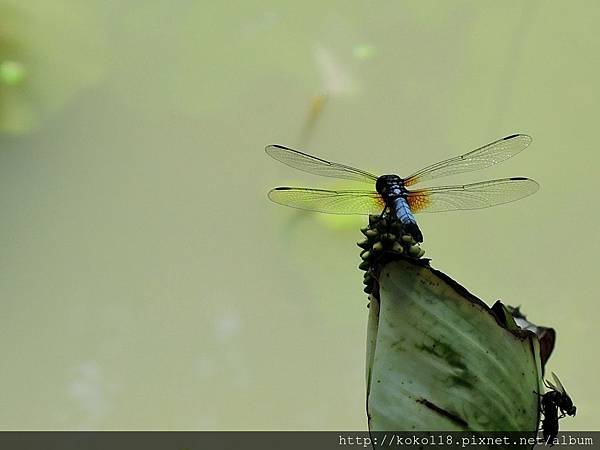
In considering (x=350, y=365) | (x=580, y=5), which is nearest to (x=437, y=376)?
(x=350, y=365)

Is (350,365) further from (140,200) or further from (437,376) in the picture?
(437,376)

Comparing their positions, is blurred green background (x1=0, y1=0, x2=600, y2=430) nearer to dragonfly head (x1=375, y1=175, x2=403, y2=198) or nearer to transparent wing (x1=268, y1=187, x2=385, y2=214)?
transparent wing (x1=268, y1=187, x2=385, y2=214)

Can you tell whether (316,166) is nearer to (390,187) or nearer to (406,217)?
(390,187)

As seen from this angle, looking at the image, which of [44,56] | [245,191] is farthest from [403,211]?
[44,56]

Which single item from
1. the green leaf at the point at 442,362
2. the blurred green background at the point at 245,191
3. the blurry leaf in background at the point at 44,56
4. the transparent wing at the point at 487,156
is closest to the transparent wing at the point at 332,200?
the transparent wing at the point at 487,156

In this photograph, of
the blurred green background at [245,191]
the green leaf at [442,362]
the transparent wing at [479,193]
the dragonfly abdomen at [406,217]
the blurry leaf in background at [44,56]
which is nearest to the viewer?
the green leaf at [442,362]

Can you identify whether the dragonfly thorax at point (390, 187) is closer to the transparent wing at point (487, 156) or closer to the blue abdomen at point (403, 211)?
the blue abdomen at point (403, 211)

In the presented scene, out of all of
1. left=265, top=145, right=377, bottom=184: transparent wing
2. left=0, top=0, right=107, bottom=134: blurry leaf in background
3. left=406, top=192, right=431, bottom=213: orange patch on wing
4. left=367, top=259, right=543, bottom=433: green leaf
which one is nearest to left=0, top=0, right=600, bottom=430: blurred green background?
left=0, top=0, right=107, bottom=134: blurry leaf in background
